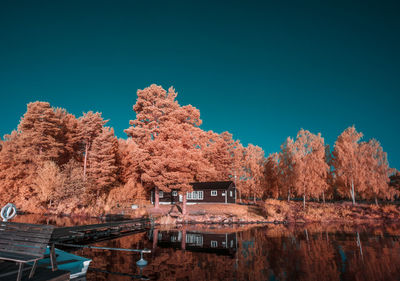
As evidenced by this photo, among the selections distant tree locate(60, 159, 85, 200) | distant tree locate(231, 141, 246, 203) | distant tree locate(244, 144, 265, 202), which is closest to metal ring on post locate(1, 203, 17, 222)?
distant tree locate(60, 159, 85, 200)

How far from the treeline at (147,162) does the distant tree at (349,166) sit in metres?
0.14

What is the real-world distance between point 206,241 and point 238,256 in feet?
13.8

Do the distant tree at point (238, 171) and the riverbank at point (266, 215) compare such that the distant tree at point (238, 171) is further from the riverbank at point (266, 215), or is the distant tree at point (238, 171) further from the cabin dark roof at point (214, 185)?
the riverbank at point (266, 215)

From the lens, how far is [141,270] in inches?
362

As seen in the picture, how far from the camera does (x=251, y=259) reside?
37.0 ft

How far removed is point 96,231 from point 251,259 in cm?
1234

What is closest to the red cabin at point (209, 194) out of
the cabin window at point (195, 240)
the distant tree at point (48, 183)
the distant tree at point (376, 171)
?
the distant tree at point (48, 183)

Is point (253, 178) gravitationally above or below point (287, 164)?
below

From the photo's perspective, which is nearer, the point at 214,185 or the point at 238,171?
the point at 214,185

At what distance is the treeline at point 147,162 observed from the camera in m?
28.3

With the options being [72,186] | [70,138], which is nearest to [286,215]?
[72,186]

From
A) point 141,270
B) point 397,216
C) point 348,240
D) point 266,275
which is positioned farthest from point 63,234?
point 397,216

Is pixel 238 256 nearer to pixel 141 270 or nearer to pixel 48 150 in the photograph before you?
pixel 141 270

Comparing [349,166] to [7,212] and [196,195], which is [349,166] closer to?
[196,195]
